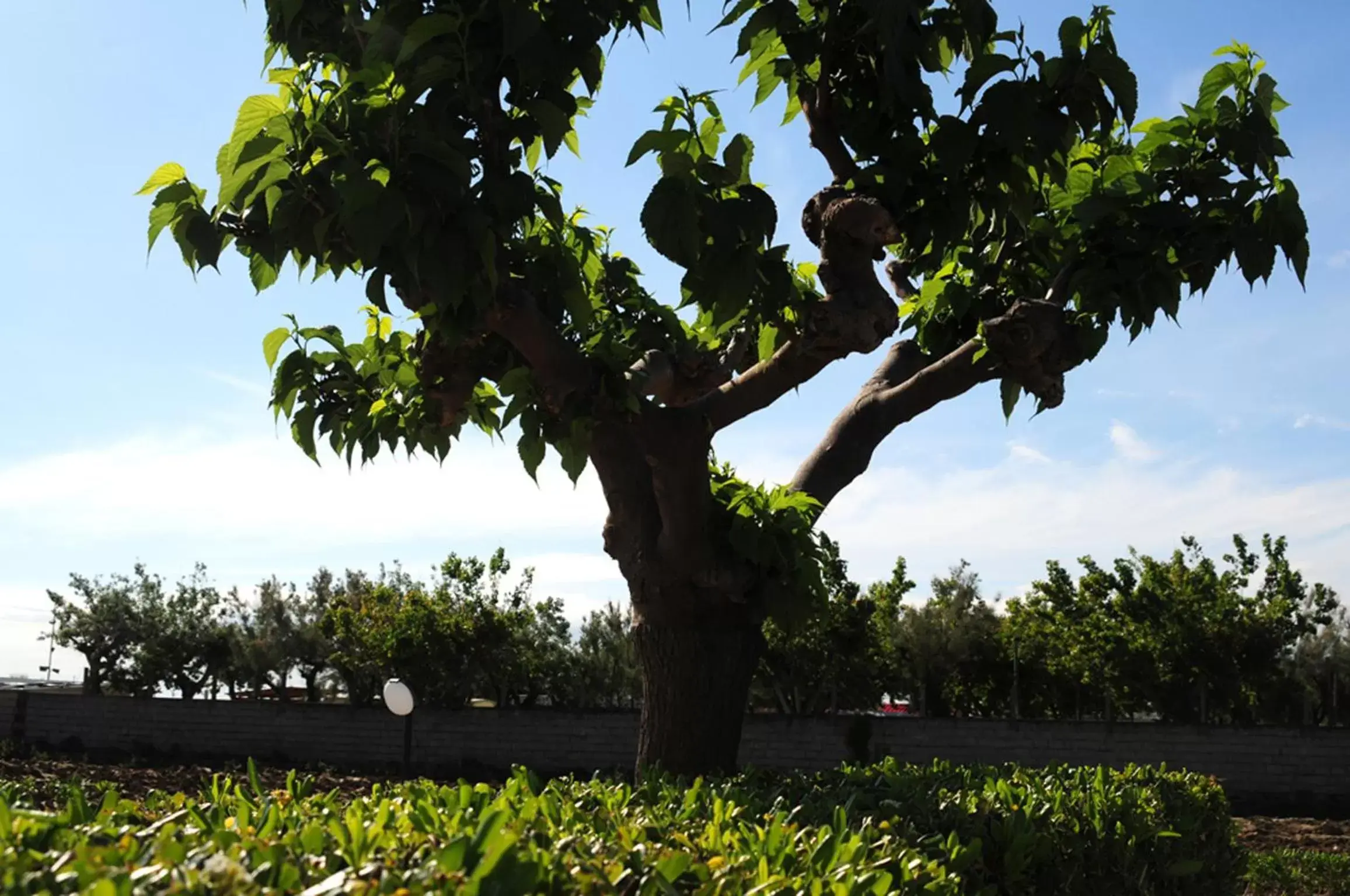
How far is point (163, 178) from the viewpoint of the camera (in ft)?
12.8

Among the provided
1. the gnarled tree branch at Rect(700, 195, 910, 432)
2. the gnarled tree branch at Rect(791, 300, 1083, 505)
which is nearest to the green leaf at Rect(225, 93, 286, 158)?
the gnarled tree branch at Rect(700, 195, 910, 432)

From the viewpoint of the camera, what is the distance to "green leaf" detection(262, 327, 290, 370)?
16.7 ft

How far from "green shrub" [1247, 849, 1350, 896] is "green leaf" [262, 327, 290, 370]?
727 centimetres

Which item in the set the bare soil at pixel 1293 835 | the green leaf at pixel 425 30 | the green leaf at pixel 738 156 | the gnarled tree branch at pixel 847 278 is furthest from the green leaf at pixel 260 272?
the bare soil at pixel 1293 835

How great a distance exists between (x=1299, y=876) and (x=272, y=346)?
313 inches

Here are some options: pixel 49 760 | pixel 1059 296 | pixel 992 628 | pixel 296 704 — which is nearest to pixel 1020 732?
pixel 992 628

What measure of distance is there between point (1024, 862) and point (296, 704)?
19501 mm

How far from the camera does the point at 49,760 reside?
18656mm

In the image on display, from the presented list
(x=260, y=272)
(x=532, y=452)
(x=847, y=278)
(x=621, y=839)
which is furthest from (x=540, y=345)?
(x=621, y=839)

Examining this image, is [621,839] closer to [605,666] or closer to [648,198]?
Result: [648,198]

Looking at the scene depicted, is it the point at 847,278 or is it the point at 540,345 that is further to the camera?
the point at 847,278

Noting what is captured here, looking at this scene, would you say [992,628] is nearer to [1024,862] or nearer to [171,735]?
[171,735]

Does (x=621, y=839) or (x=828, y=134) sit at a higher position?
(x=828, y=134)

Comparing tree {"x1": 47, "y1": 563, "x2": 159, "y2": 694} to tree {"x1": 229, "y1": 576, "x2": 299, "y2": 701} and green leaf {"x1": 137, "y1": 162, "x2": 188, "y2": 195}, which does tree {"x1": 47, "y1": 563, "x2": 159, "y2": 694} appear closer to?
tree {"x1": 229, "y1": 576, "x2": 299, "y2": 701}
